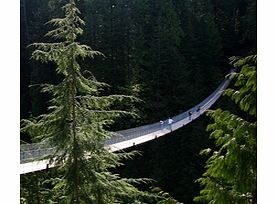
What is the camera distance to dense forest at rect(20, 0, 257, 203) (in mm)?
15852

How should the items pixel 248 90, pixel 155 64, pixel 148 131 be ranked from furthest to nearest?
1. pixel 155 64
2. pixel 148 131
3. pixel 248 90

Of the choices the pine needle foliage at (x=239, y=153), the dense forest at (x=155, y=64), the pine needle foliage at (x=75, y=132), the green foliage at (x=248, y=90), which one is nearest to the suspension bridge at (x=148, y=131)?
the dense forest at (x=155, y=64)

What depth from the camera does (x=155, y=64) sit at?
18.8 metres

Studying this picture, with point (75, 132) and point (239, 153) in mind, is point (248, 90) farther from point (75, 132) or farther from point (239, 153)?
point (75, 132)

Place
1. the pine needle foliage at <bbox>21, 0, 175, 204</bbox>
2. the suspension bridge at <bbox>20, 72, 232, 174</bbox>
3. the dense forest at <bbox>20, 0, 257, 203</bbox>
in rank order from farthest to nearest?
the dense forest at <bbox>20, 0, 257, 203</bbox> → the suspension bridge at <bbox>20, 72, 232, 174</bbox> → the pine needle foliage at <bbox>21, 0, 175, 204</bbox>

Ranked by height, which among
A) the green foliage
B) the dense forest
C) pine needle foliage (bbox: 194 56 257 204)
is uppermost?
the dense forest

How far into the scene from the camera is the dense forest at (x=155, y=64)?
15.9 meters

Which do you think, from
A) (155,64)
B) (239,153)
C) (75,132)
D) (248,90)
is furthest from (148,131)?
(239,153)

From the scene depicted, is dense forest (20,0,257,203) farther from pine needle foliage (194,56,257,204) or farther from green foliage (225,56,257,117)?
green foliage (225,56,257,117)

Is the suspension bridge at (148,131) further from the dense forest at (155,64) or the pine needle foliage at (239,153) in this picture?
the pine needle foliage at (239,153)

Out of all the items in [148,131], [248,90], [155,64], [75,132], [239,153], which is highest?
[155,64]

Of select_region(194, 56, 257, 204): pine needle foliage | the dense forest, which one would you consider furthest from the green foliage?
the dense forest

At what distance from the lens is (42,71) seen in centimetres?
1905
